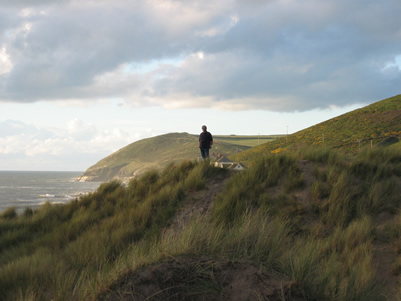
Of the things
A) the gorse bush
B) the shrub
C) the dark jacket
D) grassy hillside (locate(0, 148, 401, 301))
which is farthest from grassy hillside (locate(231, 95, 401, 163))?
the shrub

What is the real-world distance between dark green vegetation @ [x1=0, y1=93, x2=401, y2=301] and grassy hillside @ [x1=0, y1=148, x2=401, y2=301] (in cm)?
2

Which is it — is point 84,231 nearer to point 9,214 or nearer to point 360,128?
point 9,214

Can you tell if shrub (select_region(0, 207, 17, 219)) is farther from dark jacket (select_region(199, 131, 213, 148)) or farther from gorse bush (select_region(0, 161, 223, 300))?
dark jacket (select_region(199, 131, 213, 148))

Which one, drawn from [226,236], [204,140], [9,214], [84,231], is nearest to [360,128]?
[204,140]

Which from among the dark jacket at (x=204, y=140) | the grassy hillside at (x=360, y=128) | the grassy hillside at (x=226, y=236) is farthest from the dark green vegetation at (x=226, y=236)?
the grassy hillside at (x=360, y=128)

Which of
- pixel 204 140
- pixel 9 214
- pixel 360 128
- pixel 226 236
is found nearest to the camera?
pixel 226 236

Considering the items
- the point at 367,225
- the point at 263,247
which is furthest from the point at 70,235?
the point at 367,225

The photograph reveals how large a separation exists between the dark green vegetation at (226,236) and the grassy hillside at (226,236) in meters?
0.02

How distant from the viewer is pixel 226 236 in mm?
4590

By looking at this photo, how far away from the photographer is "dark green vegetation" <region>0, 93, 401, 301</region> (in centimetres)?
359

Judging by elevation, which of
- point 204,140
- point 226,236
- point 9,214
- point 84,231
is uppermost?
point 204,140

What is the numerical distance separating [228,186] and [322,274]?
5.86m

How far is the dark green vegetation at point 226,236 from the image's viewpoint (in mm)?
3594

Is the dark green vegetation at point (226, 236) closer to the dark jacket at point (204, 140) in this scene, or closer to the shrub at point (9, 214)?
the shrub at point (9, 214)
